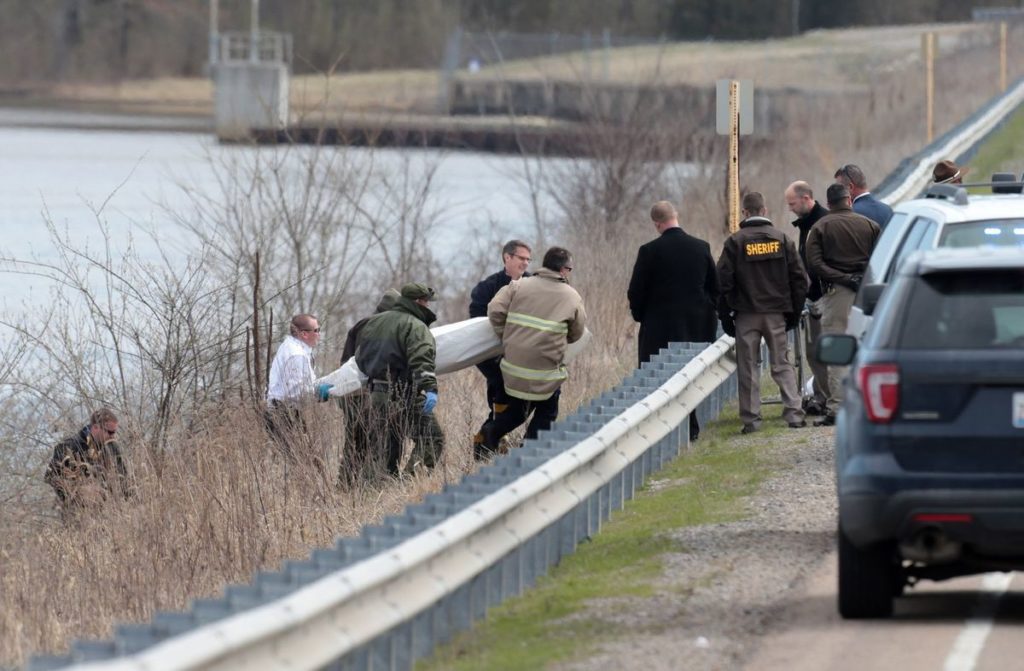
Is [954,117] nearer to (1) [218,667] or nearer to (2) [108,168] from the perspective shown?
(2) [108,168]

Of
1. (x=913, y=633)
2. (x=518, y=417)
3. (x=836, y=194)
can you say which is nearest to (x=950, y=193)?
(x=836, y=194)

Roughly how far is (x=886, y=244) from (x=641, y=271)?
2984mm

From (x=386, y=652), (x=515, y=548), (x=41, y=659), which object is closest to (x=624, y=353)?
(x=515, y=548)

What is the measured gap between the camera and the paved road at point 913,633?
730 centimetres

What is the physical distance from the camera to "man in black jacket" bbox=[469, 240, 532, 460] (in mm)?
13961

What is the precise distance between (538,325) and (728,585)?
454cm

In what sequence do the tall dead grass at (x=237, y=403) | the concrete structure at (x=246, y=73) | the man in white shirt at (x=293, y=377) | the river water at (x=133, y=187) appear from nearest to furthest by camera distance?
the tall dead grass at (x=237, y=403), the man in white shirt at (x=293, y=377), the river water at (x=133, y=187), the concrete structure at (x=246, y=73)

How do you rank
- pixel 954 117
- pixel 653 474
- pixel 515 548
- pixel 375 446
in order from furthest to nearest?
1. pixel 954 117
2. pixel 375 446
3. pixel 653 474
4. pixel 515 548

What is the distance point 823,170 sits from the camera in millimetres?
37156

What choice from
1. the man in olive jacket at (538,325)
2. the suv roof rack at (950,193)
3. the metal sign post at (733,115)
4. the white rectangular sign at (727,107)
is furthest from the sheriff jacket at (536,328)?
the white rectangular sign at (727,107)

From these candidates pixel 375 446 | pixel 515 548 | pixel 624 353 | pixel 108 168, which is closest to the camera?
pixel 515 548

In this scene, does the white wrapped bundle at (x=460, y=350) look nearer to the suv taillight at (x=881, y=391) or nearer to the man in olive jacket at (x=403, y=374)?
the man in olive jacket at (x=403, y=374)

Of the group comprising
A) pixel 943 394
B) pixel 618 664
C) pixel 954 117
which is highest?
pixel 954 117

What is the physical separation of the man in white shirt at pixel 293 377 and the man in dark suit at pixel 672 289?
8.41 ft
